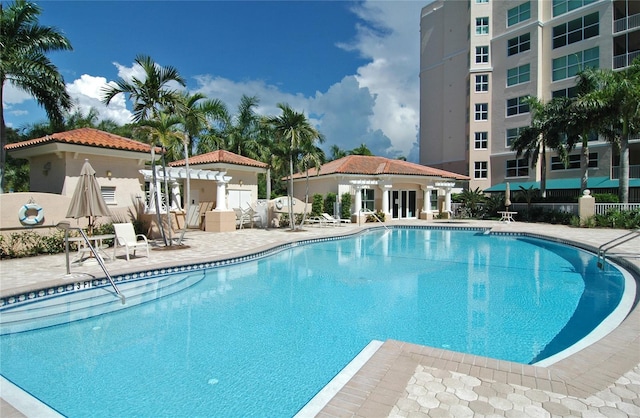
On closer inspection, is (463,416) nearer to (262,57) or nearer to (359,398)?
(359,398)

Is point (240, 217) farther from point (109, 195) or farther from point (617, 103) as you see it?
point (617, 103)

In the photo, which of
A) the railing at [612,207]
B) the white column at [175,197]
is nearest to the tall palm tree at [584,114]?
the railing at [612,207]

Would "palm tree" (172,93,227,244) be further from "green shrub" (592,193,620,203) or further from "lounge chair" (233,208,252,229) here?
"green shrub" (592,193,620,203)

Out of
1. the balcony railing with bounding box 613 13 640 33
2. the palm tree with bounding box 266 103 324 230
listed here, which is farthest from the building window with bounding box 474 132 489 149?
the palm tree with bounding box 266 103 324 230

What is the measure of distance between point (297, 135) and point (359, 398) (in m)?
19.1

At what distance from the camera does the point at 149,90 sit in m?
14.3

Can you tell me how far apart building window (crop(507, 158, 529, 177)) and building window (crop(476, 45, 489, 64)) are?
12.5 m

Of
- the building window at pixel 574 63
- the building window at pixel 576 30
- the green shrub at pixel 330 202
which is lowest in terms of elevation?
the green shrub at pixel 330 202

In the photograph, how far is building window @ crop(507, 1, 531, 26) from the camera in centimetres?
3703

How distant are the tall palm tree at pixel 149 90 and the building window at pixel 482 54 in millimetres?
37769

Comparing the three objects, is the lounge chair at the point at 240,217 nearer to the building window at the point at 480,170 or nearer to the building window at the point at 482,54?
the building window at the point at 480,170

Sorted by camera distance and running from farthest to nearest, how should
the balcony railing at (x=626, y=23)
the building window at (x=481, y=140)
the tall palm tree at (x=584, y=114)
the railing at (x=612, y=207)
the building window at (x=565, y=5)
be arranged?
the building window at (x=481, y=140) < the building window at (x=565, y=5) < the balcony railing at (x=626, y=23) < the tall palm tree at (x=584, y=114) < the railing at (x=612, y=207)

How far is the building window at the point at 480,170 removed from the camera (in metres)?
40.0

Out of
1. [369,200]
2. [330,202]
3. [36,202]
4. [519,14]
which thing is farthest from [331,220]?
[519,14]
